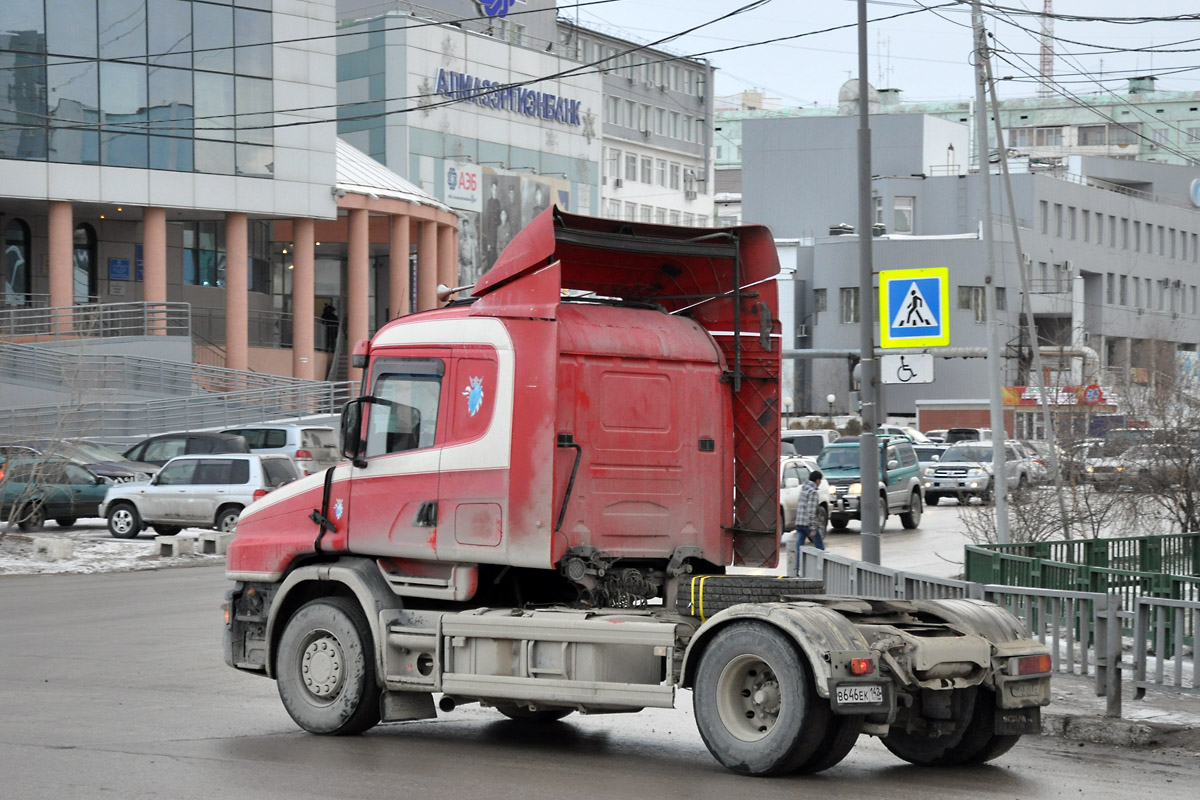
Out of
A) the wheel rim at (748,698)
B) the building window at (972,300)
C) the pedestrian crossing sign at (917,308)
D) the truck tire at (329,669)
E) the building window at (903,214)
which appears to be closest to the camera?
the wheel rim at (748,698)

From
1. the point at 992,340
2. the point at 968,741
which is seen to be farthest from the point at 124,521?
the point at 968,741

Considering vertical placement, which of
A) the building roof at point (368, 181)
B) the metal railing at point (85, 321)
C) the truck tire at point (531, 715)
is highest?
the building roof at point (368, 181)

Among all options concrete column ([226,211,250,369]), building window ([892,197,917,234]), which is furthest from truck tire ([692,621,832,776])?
building window ([892,197,917,234])

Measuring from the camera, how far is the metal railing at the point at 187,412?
137 ft

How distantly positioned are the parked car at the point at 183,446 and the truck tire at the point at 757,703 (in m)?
24.0

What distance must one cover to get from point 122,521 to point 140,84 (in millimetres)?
23039

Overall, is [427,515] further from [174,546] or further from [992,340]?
[174,546]

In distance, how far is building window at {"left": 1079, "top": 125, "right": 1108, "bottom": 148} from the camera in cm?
12656

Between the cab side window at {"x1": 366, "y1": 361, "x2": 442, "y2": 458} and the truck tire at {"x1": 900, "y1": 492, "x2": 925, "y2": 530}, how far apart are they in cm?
2486

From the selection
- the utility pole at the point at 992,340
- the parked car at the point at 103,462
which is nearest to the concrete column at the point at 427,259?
the parked car at the point at 103,462

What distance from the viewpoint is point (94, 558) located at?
2547 cm

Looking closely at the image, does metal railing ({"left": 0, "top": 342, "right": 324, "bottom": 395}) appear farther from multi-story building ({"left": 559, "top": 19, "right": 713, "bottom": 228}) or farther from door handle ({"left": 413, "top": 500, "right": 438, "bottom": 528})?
multi-story building ({"left": 559, "top": 19, "right": 713, "bottom": 228})

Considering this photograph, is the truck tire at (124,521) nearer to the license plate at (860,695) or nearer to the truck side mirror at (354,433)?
the truck side mirror at (354,433)

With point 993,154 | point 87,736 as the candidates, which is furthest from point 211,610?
point 993,154
